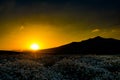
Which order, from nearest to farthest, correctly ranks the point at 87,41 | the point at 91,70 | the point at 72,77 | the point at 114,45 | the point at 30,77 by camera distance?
1. the point at 30,77
2. the point at 72,77
3. the point at 91,70
4. the point at 114,45
5. the point at 87,41

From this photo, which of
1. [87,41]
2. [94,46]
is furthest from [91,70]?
[87,41]

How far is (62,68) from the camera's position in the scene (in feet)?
104

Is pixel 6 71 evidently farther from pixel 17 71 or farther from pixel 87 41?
pixel 87 41

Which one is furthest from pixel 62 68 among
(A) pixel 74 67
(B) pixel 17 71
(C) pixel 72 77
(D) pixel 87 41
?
(D) pixel 87 41

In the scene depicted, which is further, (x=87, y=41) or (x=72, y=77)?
(x=87, y=41)

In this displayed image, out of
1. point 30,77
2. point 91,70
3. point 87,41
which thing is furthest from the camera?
point 87,41

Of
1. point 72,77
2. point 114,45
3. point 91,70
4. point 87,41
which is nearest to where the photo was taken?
point 72,77

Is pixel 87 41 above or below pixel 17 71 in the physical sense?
above

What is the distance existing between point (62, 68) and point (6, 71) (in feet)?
24.6

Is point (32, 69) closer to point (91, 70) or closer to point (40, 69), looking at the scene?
point (40, 69)

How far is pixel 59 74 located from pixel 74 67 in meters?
3.54

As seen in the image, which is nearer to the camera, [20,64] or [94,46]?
[20,64]

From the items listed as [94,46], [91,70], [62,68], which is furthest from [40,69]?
[94,46]

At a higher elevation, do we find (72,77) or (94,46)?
(94,46)
